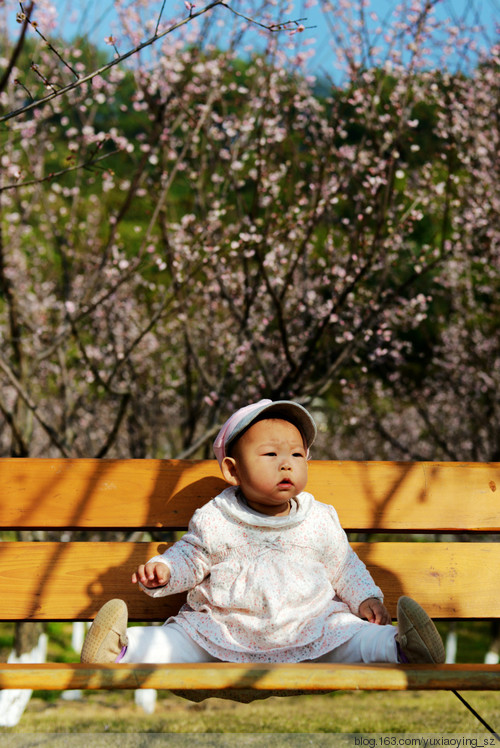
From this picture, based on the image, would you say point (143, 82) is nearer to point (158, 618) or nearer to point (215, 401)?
point (215, 401)

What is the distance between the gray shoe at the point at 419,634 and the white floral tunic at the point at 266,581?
28cm

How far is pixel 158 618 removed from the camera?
2367mm

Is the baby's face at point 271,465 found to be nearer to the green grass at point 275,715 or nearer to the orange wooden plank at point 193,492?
the orange wooden plank at point 193,492

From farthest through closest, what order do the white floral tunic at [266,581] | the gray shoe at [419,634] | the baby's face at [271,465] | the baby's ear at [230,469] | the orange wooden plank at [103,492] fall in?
the orange wooden plank at [103,492] < the baby's ear at [230,469] < the baby's face at [271,465] < the white floral tunic at [266,581] < the gray shoe at [419,634]

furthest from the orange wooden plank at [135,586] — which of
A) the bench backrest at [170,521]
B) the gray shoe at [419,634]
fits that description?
the gray shoe at [419,634]

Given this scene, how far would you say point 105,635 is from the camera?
6.15ft

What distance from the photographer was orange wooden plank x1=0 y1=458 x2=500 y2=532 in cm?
243

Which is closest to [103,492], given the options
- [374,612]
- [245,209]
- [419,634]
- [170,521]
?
[170,521]

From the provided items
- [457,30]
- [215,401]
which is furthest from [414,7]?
[215,401]

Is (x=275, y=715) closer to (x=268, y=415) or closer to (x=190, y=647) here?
(x=190, y=647)

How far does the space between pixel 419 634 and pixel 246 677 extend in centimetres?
47

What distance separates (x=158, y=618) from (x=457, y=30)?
421 centimetres

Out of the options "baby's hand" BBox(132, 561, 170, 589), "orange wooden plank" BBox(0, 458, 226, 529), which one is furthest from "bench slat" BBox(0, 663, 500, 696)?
"orange wooden plank" BBox(0, 458, 226, 529)

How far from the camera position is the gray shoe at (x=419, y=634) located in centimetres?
182
